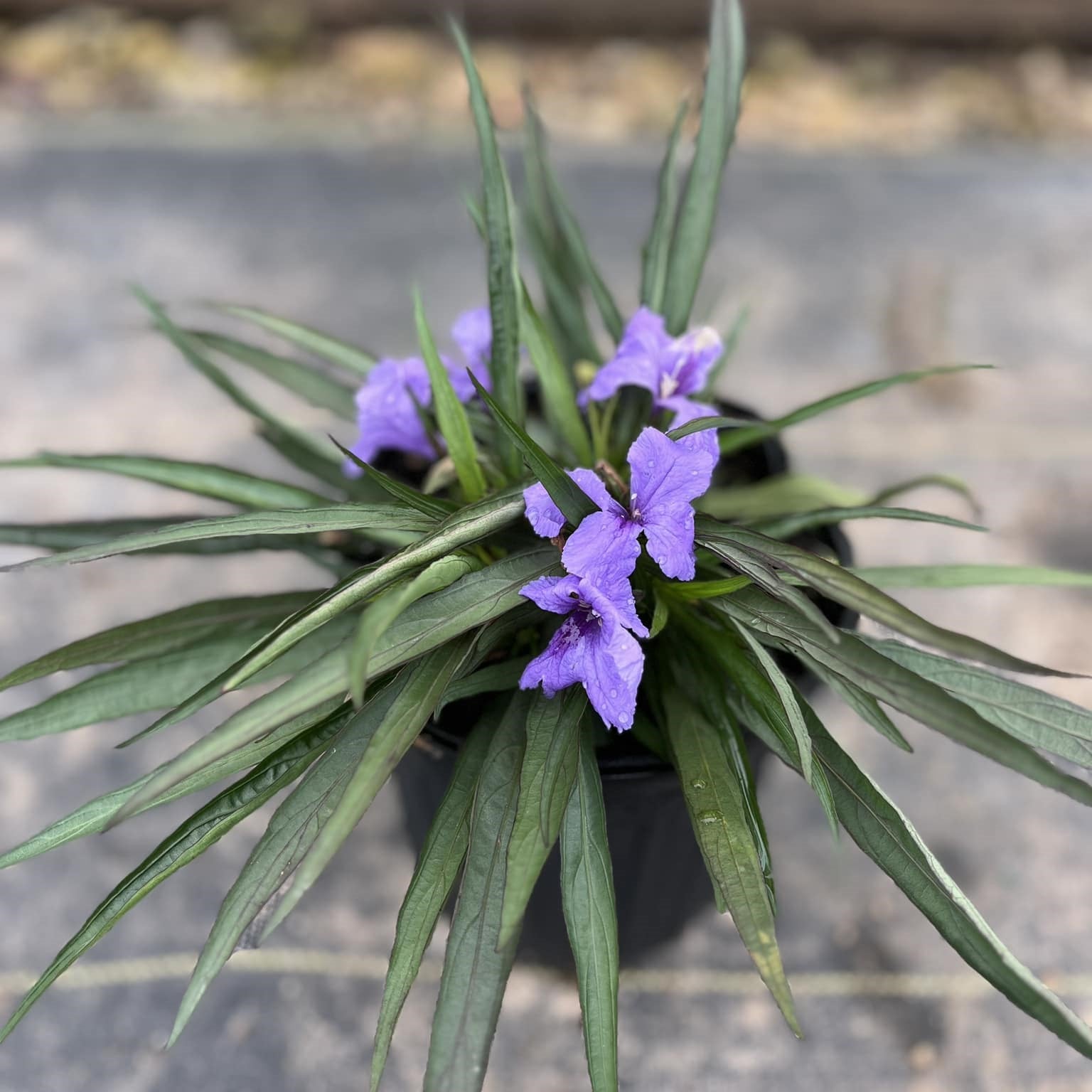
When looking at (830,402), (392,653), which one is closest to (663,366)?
(830,402)

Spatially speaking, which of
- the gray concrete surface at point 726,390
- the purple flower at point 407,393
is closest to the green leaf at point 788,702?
the purple flower at point 407,393

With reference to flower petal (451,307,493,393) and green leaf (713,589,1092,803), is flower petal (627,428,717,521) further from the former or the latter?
flower petal (451,307,493,393)

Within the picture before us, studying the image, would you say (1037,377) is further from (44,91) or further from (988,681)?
(44,91)

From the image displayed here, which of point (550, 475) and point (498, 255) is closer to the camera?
point (550, 475)

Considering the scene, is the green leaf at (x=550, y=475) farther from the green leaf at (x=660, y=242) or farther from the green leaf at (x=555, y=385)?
the green leaf at (x=660, y=242)

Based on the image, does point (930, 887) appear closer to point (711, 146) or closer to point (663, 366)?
point (663, 366)

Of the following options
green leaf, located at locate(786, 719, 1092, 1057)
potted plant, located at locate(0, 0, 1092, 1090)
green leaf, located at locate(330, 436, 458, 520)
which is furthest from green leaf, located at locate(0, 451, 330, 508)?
green leaf, located at locate(786, 719, 1092, 1057)
